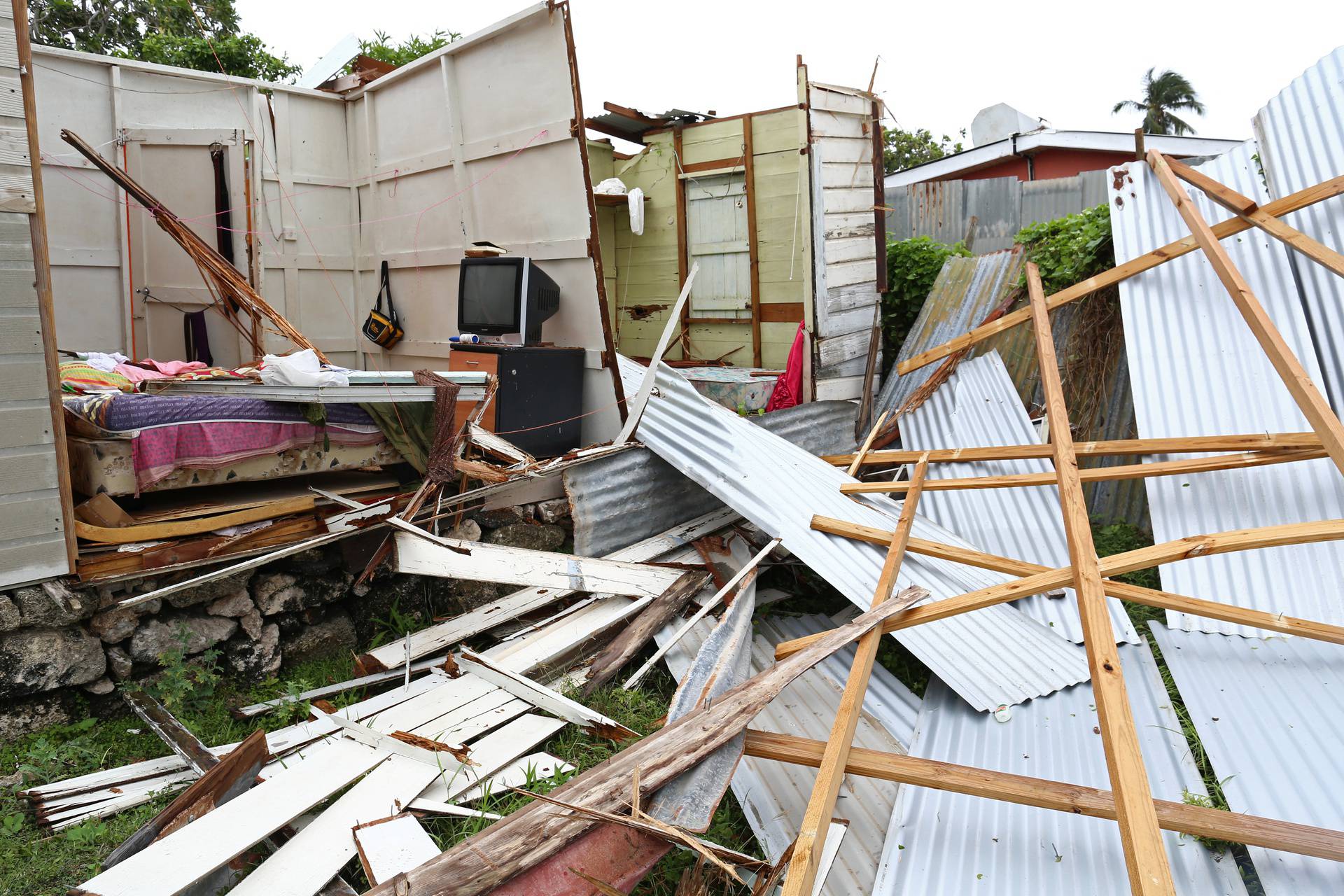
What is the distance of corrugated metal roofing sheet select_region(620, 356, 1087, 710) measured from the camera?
3635mm

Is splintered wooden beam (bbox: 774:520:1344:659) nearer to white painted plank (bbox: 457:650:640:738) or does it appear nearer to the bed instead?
white painted plank (bbox: 457:650:640:738)

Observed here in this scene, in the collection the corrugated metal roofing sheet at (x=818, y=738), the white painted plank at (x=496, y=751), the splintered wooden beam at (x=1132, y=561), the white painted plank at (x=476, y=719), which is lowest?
the corrugated metal roofing sheet at (x=818, y=738)

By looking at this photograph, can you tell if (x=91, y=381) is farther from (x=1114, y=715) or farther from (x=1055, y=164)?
(x=1055, y=164)

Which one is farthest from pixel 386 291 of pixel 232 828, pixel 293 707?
pixel 232 828

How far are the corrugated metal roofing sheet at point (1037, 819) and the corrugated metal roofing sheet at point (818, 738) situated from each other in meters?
0.15

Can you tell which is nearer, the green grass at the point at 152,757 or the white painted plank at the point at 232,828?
the white painted plank at the point at 232,828

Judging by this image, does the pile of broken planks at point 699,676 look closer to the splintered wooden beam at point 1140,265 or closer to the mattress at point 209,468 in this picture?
the splintered wooden beam at point 1140,265

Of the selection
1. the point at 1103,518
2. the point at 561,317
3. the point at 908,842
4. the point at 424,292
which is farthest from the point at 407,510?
the point at 1103,518

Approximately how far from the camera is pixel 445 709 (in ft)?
11.8

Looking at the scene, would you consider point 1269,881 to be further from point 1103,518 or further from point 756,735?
point 1103,518

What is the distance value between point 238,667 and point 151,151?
5004 mm

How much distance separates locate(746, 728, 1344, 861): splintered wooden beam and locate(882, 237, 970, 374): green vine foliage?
17.6 ft

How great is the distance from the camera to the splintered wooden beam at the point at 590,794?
205 cm

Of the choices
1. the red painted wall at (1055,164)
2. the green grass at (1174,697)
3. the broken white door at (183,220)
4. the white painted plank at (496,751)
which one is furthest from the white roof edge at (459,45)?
the red painted wall at (1055,164)
